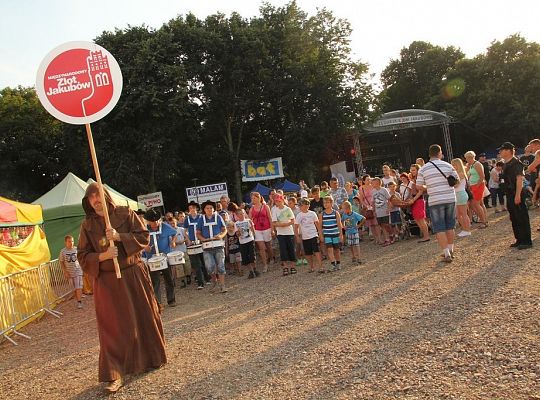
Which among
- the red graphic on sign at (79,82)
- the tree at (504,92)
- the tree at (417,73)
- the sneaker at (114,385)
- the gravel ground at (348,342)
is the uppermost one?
the tree at (417,73)

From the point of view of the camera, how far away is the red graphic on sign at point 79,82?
5.00 metres

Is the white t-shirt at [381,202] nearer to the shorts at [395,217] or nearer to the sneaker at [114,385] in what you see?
the shorts at [395,217]

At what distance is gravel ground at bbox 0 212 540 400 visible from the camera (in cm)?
366

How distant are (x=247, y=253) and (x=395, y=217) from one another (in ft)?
12.9

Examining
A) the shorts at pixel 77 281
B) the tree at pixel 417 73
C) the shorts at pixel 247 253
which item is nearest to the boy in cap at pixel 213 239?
the shorts at pixel 247 253

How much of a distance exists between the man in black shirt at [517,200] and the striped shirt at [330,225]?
3.13 metres

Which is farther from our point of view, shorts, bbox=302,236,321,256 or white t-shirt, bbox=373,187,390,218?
white t-shirt, bbox=373,187,390,218

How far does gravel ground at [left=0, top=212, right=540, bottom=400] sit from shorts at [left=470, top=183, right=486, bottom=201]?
8.04 ft

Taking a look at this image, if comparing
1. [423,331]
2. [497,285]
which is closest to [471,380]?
[423,331]

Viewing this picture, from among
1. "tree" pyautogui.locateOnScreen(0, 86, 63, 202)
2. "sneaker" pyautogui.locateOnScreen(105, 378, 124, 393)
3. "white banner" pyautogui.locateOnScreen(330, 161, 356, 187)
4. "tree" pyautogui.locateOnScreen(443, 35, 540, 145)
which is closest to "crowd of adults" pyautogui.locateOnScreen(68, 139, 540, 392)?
"sneaker" pyautogui.locateOnScreen(105, 378, 124, 393)

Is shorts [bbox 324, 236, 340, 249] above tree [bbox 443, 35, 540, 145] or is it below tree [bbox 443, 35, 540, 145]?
below

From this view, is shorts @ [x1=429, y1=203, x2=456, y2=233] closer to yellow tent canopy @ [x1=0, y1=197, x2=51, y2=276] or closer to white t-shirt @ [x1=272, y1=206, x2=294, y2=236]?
white t-shirt @ [x1=272, y1=206, x2=294, y2=236]

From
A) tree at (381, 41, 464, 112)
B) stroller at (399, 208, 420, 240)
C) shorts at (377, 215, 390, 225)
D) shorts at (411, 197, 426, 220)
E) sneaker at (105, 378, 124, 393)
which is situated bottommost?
sneaker at (105, 378, 124, 393)

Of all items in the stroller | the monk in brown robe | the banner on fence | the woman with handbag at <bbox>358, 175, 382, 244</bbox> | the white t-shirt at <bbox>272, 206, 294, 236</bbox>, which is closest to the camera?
the monk in brown robe
